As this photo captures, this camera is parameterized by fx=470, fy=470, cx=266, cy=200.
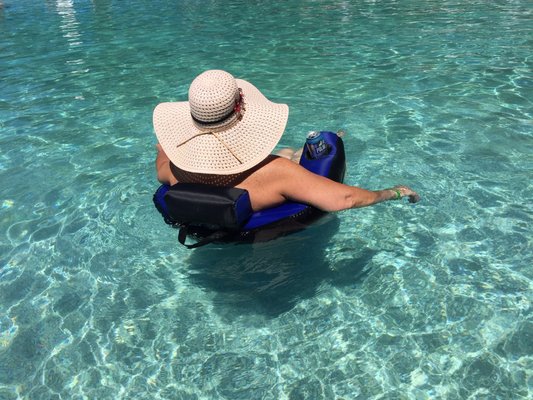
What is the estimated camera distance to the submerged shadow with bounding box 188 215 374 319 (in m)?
3.51

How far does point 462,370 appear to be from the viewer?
288cm

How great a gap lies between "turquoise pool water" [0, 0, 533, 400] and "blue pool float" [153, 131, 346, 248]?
0.60 metres

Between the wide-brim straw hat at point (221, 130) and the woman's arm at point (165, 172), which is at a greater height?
the wide-brim straw hat at point (221, 130)

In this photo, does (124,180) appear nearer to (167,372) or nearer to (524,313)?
(167,372)

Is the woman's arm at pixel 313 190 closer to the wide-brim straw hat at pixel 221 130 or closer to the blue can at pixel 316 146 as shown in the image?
the wide-brim straw hat at pixel 221 130

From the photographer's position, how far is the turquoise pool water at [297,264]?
2.98 meters

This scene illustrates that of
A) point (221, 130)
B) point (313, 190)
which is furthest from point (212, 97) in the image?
point (313, 190)

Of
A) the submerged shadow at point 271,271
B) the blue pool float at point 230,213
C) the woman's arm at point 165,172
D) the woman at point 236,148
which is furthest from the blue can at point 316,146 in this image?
→ the woman's arm at point 165,172

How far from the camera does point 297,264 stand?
3.76 metres

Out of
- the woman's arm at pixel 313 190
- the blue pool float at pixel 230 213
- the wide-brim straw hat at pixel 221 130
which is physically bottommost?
the blue pool float at pixel 230 213

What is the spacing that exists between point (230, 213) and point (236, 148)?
0.38 m

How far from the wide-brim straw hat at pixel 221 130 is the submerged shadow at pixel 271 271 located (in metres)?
0.97

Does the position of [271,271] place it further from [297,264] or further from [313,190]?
[313,190]

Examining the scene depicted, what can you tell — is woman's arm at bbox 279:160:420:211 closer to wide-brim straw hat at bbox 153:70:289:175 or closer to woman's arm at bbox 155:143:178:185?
wide-brim straw hat at bbox 153:70:289:175
